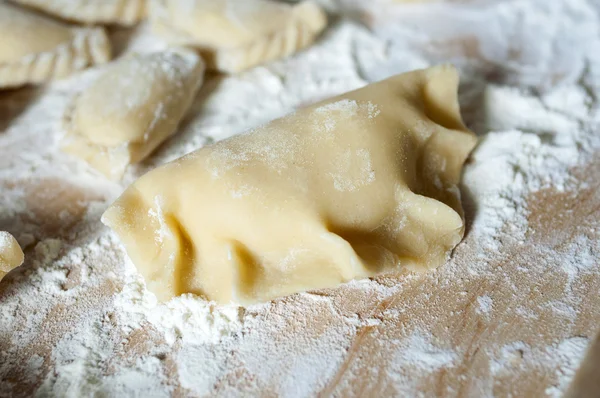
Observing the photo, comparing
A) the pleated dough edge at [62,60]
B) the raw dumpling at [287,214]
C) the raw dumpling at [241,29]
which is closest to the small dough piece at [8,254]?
the raw dumpling at [287,214]

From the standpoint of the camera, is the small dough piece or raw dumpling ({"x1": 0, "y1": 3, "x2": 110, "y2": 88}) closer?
the small dough piece

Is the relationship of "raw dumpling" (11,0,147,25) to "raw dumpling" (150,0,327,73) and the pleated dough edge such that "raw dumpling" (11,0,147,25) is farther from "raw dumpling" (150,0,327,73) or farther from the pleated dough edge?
"raw dumpling" (150,0,327,73)

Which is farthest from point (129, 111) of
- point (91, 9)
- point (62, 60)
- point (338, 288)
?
point (338, 288)

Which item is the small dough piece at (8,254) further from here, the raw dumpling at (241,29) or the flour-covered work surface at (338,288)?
the raw dumpling at (241,29)

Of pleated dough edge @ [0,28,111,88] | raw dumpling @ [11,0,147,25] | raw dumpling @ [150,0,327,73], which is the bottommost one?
pleated dough edge @ [0,28,111,88]

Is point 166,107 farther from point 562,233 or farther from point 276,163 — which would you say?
point 562,233

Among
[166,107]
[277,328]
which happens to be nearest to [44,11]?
[166,107]

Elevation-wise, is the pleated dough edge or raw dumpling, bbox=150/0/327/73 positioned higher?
raw dumpling, bbox=150/0/327/73

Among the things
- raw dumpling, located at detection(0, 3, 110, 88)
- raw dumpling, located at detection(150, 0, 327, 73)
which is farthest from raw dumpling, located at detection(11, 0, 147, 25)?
raw dumpling, located at detection(150, 0, 327, 73)
